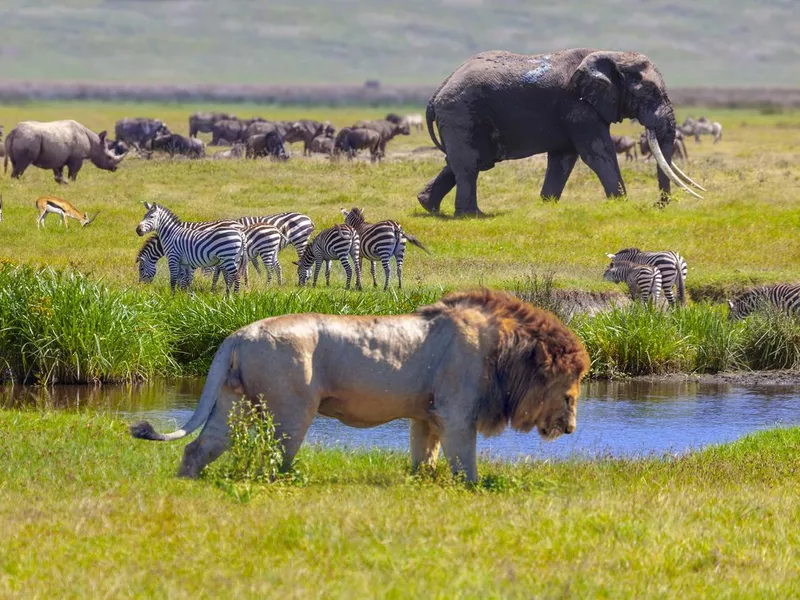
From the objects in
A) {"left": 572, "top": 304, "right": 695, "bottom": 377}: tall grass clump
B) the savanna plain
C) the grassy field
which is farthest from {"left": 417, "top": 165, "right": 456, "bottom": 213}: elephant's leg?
{"left": 572, "top": 304, "right": 695, "bottom": 377}: tall grass clump

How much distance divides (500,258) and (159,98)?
18743 mm

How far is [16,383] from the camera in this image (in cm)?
1761

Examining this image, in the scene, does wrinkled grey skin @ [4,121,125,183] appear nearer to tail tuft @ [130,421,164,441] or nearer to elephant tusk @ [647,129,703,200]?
elephant tusk @ [647,129,703,200]

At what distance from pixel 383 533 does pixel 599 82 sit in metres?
27.2

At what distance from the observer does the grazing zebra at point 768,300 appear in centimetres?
2114

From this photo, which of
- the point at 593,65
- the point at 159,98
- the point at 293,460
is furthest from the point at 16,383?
the point at 159,98

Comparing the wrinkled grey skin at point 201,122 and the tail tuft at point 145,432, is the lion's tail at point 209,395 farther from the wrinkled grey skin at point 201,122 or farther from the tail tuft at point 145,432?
the wrinkled grey skin at point 201,122

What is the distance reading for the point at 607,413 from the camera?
16.6 m

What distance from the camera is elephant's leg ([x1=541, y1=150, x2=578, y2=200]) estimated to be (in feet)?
116

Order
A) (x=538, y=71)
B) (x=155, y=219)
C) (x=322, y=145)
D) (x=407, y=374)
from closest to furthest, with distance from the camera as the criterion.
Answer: (x=407, y=374)
(x=155, y=219)
(x=538, y=71)
(x=322, y=145)

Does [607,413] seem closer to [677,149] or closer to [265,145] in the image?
[677,149]

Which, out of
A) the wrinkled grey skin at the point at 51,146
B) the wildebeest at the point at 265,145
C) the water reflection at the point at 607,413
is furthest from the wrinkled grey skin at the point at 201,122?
the water reflection at the point at 607,413

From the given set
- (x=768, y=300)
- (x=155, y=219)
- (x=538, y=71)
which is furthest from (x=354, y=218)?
(x=538, y=71)

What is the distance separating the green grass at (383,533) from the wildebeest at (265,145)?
5072 cm
